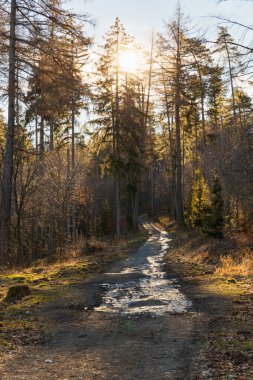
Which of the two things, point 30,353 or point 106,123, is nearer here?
point 30,353

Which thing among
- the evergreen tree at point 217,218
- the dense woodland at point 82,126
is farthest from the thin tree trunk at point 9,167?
the evergreen tree at point 217,218

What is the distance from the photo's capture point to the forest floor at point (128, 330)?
455 centimetres

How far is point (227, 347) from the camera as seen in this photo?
17.2 ft

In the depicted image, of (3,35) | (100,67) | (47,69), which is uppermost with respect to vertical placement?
(100,67)

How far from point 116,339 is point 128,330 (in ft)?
1.72

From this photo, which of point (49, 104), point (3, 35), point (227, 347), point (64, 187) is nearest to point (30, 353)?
point (227, 347)

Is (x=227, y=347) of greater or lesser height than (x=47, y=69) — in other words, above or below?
below

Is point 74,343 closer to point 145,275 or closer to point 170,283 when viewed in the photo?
point 170,283

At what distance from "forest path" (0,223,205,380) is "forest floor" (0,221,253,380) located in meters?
0.01

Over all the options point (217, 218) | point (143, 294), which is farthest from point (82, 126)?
point (143, 294)

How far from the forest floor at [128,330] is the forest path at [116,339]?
0.01m

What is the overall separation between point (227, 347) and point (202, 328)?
1075 millimetres

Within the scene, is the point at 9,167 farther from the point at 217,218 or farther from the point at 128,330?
the point at 217,218

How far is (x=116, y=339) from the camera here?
5.81 m
